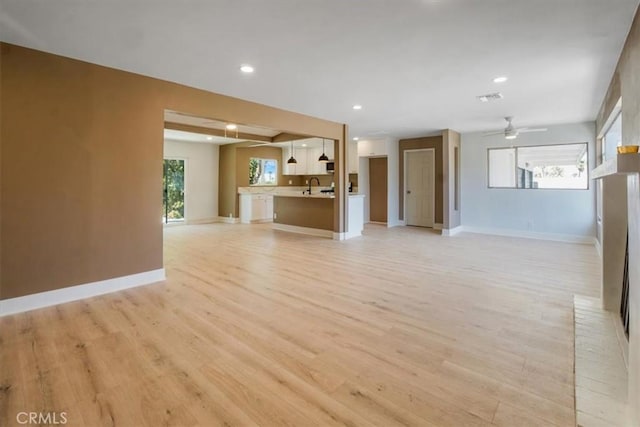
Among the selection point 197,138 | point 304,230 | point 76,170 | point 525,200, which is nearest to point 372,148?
point 304,230

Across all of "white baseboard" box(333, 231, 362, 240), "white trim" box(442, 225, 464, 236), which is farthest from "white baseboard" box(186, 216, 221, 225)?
"white trim" box(442, 225, 464, 236)

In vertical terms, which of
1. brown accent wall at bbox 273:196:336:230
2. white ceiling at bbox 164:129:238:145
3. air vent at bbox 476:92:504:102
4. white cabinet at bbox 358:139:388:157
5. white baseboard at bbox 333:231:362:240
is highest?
white ceiling at bbox 164:129:238:145

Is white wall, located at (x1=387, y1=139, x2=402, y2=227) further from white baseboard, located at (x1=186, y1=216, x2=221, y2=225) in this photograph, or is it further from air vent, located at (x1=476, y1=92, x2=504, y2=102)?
white baseboard, located at (x1=186, y1=216, x2=221, y2=225)

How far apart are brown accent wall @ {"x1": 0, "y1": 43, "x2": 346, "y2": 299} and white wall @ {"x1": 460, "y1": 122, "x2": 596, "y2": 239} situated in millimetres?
6648

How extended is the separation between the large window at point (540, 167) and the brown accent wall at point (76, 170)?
22.6ft

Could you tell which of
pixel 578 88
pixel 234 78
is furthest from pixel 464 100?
pixel 234 78

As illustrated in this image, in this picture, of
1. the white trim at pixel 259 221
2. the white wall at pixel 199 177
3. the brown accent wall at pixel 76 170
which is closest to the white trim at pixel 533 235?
the white trim at pixel 259 221

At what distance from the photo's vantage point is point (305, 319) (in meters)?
2.79

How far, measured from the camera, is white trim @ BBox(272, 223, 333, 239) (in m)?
7.34

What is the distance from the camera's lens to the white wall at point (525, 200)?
6480 millimetres

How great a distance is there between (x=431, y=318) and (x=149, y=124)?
3.73 meters

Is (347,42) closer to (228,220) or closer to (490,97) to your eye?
(490,97)

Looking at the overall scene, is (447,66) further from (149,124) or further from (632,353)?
(149,124)

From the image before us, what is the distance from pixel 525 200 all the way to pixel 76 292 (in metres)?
8.20
